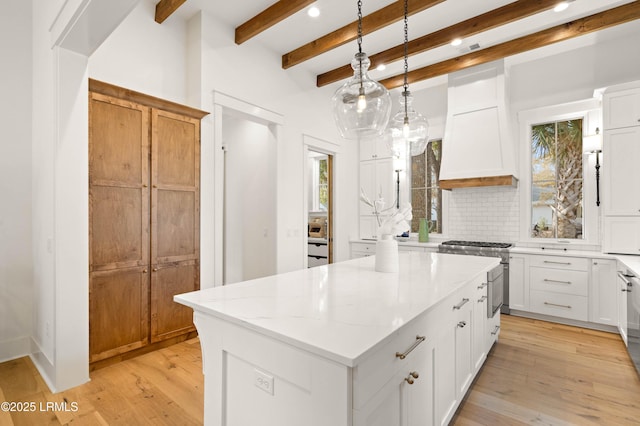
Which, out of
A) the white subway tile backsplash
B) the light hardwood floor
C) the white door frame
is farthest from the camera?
the white subway tile backsplash

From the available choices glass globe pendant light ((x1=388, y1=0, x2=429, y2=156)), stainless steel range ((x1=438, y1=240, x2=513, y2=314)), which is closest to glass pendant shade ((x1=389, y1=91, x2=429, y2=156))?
glass globe pendant light ((x1=388, y1=0, x2=429, y2=156))

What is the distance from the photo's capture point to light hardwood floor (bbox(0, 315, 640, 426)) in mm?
2059

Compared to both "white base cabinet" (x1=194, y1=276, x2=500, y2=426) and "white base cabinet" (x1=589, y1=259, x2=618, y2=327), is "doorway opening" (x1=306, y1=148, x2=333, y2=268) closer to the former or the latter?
"white base cabinet" (x1=589, y1=259, x2=618, y2=327)

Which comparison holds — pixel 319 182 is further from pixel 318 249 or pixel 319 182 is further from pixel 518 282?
pixel 518 282

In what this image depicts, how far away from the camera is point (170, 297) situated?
3102mm

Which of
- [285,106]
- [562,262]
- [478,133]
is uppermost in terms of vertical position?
[285,106]

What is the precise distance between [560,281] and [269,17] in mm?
4483

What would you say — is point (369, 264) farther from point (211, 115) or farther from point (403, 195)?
point (403, 195)

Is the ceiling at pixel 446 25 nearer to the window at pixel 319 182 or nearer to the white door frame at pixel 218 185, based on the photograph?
the white door frame at pixel 218 185

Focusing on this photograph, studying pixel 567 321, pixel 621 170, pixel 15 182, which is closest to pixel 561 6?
pixel 621 170

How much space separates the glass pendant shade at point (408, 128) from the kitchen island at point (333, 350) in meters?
1.26

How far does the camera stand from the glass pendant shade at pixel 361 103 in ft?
6.41

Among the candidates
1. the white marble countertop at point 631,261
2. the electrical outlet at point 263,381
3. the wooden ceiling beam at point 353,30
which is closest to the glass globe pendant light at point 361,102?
the wooden ceiling beam at point 353,30

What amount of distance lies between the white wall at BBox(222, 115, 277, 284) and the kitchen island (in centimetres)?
260
